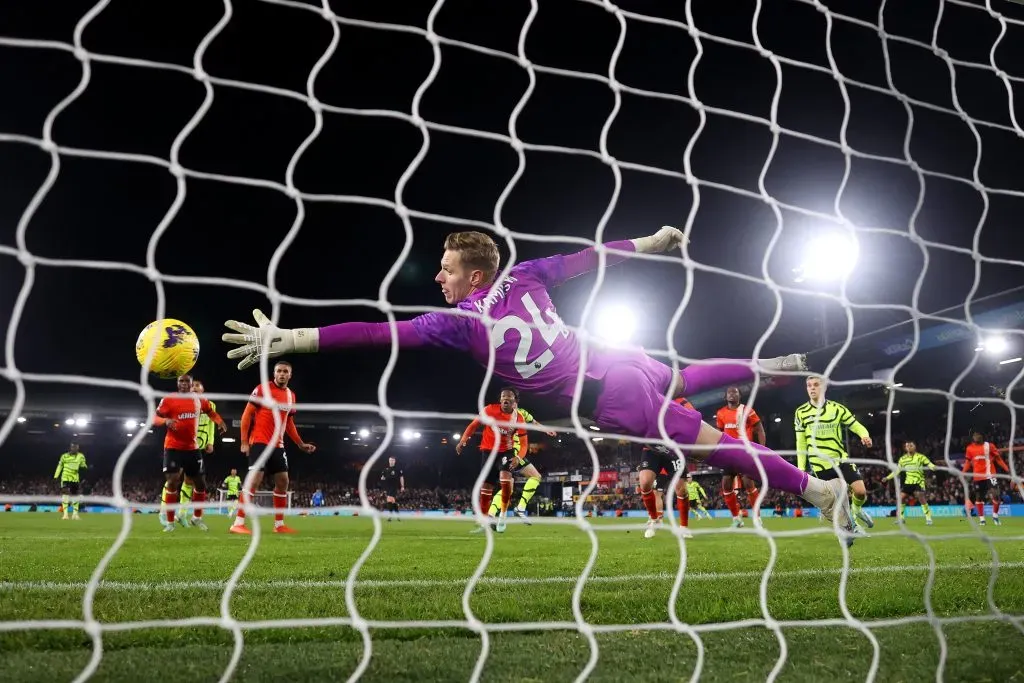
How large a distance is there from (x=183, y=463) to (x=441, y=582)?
18.0 ft

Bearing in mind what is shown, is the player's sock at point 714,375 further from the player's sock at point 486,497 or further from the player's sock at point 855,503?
the player's sock at point 486,497

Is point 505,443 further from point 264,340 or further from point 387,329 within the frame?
point 264,340

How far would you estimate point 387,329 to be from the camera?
2.70 metres

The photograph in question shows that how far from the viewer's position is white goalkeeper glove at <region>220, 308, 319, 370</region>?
2.39 m

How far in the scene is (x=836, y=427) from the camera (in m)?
8.41

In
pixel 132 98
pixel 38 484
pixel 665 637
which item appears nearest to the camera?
pixel 665 637

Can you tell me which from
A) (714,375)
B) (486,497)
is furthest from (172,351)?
(486,497)

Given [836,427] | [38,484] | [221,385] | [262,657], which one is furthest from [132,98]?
[38,484]

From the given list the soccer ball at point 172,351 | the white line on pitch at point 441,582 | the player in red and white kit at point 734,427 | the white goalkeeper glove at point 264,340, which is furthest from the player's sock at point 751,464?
the player in red and white kit at point 734,427

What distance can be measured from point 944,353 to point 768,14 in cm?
1706

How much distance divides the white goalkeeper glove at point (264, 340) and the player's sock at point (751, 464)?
1473mm

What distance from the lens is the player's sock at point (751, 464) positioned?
2.89 meters

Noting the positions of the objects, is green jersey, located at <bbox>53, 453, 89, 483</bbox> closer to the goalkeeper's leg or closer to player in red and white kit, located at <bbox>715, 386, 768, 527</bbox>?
player in red and white kit, located at <bbox>715, 386, 768, 527</bbox>

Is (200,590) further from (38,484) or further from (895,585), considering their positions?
(38,484)
